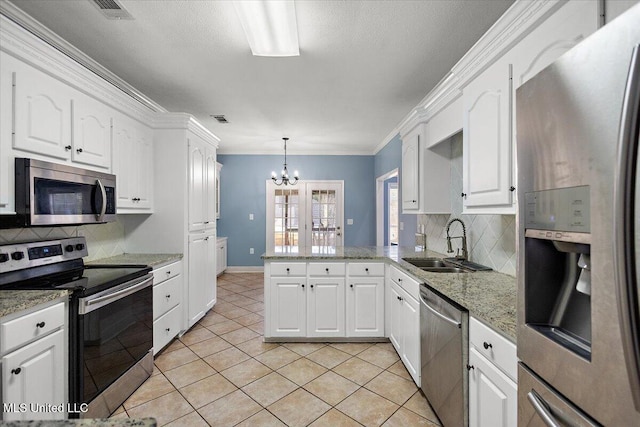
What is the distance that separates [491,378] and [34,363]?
207cm

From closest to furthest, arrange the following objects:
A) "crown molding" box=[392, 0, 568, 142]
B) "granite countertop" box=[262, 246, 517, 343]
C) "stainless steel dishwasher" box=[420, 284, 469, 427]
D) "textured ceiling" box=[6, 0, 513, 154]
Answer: "granite countertop" box=[262, 246, 517, 343] → "crown molding" box=[392, 0, 568, 142] → "stainless steel dishwasher" box=[420, 284, 469, 427] → "textured ceiling" box=[6, 0, 513, 154]

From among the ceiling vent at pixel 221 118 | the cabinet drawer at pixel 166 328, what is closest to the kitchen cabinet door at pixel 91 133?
the cabinet drawer at pixel 166 328

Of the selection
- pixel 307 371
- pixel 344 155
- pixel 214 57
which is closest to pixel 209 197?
pixel 214 57

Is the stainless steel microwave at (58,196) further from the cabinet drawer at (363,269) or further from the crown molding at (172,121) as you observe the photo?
the cabinet drawer at (363,269)

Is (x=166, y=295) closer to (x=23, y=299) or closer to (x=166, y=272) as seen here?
(x=166, y=272)

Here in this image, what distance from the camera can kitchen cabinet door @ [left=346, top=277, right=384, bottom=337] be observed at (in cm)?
277

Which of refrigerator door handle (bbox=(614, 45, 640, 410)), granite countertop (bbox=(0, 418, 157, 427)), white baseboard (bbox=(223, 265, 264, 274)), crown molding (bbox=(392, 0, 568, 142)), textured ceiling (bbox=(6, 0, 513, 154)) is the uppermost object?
textured ceiling (bbox=(6, 0, 513, 154))

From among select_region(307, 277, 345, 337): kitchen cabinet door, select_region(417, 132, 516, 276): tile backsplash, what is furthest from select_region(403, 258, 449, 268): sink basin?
select_region(307, 277, 345, 337): kitchen cabinet door

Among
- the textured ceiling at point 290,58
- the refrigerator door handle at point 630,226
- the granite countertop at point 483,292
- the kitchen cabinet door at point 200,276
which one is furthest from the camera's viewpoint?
the kitchen cabinet door at point 200,276

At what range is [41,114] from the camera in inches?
70.4

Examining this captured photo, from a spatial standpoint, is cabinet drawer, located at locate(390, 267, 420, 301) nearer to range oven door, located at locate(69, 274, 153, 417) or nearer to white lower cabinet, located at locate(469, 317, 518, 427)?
white lower cabinet, located at locate(469, 317, 518, 427)

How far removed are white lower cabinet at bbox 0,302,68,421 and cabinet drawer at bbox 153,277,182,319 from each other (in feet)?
2.99

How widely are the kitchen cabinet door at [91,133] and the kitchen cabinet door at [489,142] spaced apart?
264 cm

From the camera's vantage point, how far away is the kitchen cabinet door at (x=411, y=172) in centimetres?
297
